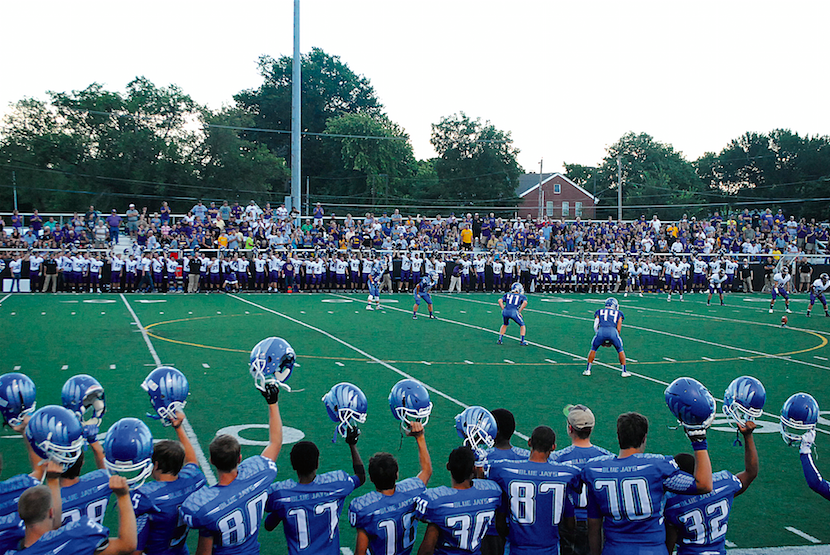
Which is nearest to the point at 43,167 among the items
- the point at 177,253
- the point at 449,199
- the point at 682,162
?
the point at 177,253

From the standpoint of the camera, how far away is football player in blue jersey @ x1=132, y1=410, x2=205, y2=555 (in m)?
4.29

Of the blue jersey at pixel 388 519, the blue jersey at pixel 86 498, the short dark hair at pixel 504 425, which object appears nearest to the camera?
the blue jersey at pixel 86 498

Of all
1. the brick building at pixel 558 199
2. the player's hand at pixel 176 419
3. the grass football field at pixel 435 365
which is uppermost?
the brick building at pixel 558 199

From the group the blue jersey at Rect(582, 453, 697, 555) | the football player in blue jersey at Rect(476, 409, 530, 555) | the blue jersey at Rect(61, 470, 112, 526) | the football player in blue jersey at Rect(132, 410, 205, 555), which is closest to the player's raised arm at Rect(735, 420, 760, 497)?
the blue jersey at Rect(582, 453, 697, 555)

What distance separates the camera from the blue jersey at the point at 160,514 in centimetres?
428

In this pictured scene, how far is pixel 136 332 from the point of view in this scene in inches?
702

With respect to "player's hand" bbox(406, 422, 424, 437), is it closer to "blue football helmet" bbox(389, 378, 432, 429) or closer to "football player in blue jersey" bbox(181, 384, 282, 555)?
"blue football helmet" bbox(389, 378, 432, 429)

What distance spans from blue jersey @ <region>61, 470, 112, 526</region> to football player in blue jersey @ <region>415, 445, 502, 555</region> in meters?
1.88

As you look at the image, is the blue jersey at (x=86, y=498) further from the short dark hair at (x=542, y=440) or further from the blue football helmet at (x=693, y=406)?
the blue football helmet at (x=693, y=406)

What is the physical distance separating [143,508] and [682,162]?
99.0 metres

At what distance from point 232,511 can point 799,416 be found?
3677 millimetres

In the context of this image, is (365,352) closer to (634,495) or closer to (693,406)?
(634,495)

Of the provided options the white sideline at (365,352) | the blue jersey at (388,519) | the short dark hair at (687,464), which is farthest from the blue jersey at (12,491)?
the white sideline at (365,352)

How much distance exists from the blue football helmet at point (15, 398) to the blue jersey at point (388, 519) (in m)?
2.42
